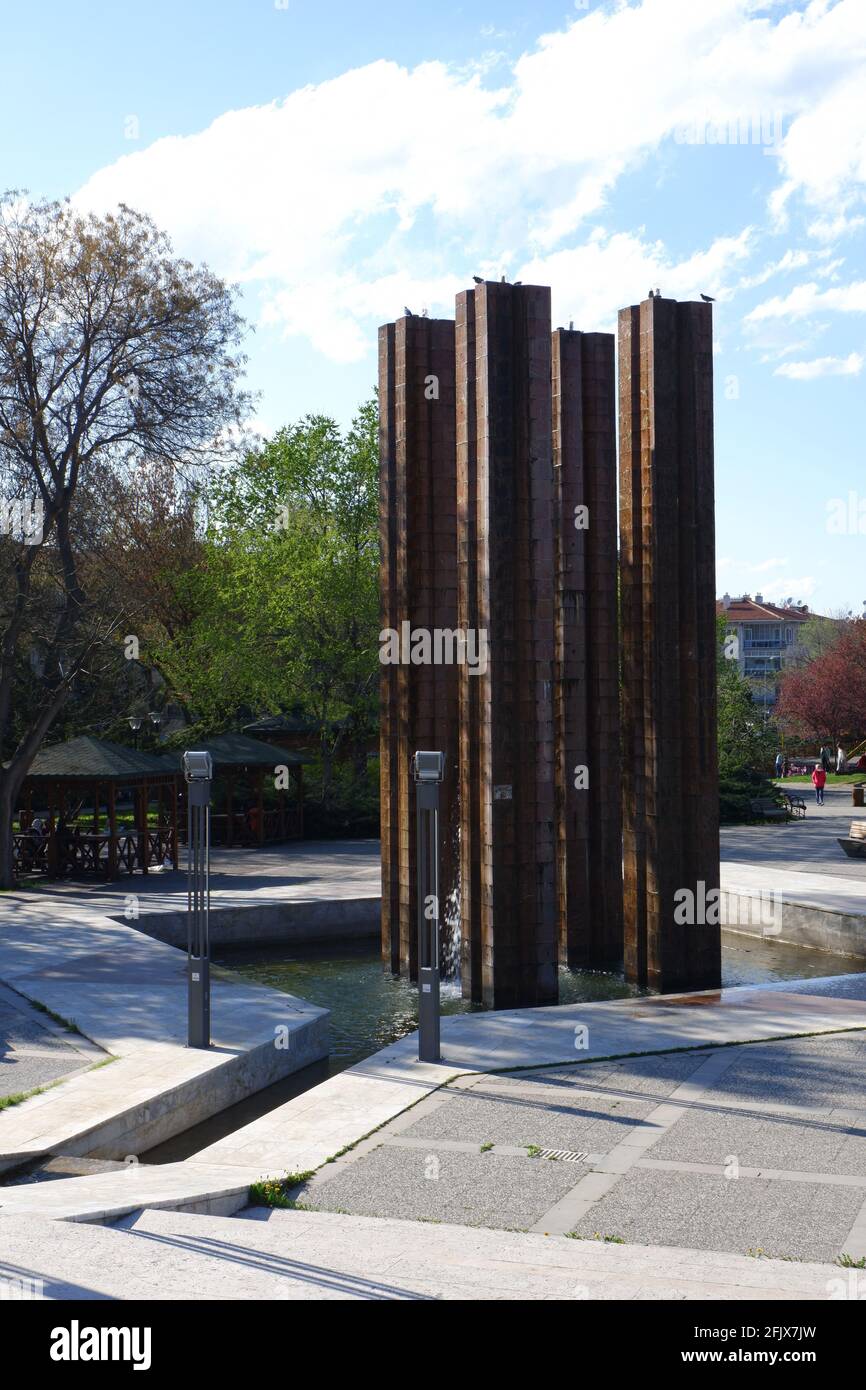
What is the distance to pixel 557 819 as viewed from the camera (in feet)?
61.3

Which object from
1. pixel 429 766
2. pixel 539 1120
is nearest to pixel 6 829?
pixel 429 766

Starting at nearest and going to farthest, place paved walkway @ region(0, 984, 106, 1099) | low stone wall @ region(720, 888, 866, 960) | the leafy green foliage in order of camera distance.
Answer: paved walkway @ region(0, 984, 106, 1099) < low stone wall @ region(720, 888, 866, 960) < the leafy green foliage

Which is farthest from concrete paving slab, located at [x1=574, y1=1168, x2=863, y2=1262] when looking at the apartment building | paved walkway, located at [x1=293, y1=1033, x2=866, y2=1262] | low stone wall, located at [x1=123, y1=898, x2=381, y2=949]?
the apartment building

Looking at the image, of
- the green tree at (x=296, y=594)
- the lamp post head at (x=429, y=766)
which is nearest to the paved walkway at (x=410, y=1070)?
the lamp post head at (x=429, y=766)

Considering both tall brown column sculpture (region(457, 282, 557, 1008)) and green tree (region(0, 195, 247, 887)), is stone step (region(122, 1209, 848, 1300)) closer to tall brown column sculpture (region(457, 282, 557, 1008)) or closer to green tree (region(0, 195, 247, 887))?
tall brown column sculpture (region(457, 282, 557, 1008))

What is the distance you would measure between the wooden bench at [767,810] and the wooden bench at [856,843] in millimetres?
8863

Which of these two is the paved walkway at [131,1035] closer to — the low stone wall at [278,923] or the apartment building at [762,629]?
the low stone wall at [278,923]

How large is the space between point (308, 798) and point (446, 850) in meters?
17.9

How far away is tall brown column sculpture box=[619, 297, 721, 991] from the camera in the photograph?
637 inches

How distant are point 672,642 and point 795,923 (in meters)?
6.35

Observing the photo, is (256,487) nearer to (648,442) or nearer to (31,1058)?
(648,442)

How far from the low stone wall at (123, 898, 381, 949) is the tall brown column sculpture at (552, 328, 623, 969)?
13.6 ft

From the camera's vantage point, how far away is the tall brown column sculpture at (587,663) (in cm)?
1838

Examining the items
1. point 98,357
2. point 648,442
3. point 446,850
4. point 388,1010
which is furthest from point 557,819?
point 98,357
